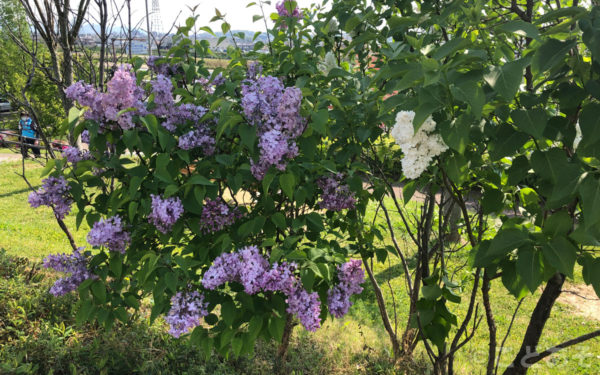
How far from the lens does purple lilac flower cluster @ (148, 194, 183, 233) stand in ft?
6.03

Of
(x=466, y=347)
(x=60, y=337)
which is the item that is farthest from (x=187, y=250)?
(x=466, y=347)

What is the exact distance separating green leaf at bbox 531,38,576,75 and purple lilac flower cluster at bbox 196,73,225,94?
161 cm

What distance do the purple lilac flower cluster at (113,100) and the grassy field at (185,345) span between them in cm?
157

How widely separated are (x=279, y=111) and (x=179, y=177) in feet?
2.22

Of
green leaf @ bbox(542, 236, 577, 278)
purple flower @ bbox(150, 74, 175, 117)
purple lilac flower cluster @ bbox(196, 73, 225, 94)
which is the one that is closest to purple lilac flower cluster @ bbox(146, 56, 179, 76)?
purple lilac flower cluster @ bbox(196, 73, 225, 94)

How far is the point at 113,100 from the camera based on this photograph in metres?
1.90

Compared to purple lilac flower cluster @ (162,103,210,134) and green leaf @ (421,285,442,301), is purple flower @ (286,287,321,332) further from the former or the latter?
purple lilac flower cluster @ (162,103,210,134)

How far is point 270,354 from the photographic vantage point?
10.9ft

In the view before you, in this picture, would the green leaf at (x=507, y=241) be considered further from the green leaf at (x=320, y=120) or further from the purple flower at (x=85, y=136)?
the purple flower at (x=85, y=136)

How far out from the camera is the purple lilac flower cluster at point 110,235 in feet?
6.52

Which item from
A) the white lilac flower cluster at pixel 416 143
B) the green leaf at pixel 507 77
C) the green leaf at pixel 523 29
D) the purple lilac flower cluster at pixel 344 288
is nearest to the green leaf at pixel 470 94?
the green leaf at pixel 507 77

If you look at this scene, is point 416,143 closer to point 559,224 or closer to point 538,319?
point 559,224

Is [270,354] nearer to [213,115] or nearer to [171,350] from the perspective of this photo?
[171,350]

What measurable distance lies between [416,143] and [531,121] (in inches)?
14.2
